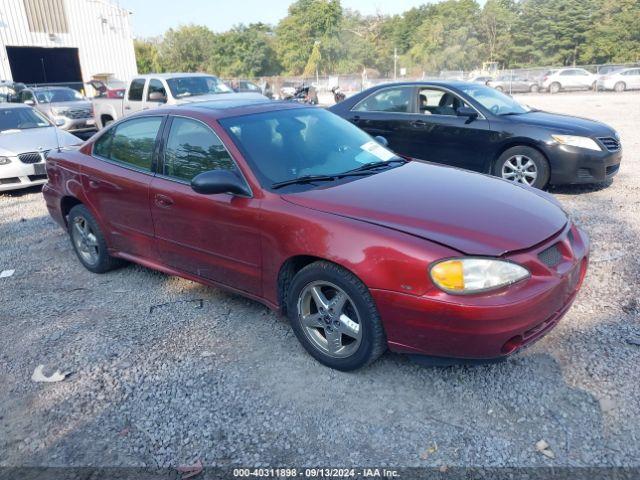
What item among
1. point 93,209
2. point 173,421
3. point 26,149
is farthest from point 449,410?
point 26,149

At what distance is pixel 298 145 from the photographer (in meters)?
3.72

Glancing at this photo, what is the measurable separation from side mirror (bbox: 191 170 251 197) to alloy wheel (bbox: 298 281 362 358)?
80 centimetres

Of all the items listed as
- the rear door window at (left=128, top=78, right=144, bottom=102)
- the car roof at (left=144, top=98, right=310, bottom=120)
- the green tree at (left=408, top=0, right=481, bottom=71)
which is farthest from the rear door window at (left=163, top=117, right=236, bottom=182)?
the green tree at (left=408, top=0, right=481, bottom=71)

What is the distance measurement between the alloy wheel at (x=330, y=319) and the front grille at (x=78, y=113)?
45.5 ft

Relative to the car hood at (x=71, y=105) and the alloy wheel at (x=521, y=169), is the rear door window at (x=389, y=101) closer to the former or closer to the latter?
the alloy wheel at (x=521, y=169)

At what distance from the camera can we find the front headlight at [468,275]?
2604 mm

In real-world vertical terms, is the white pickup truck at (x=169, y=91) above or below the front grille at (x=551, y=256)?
above

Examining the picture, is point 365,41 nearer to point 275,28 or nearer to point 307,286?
point 275,28

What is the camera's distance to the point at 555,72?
33344mm

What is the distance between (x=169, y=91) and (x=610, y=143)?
29.6ft

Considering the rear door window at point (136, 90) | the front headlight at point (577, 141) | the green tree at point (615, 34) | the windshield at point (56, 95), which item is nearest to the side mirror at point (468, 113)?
the front headlight at point (577, 141)

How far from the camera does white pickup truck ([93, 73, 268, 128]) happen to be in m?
11.6

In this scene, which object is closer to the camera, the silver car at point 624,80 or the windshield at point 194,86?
the windshield at point 194,86

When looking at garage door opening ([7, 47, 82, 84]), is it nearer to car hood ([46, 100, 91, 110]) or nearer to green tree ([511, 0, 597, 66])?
car hood ([46, 100, 91, 110])
